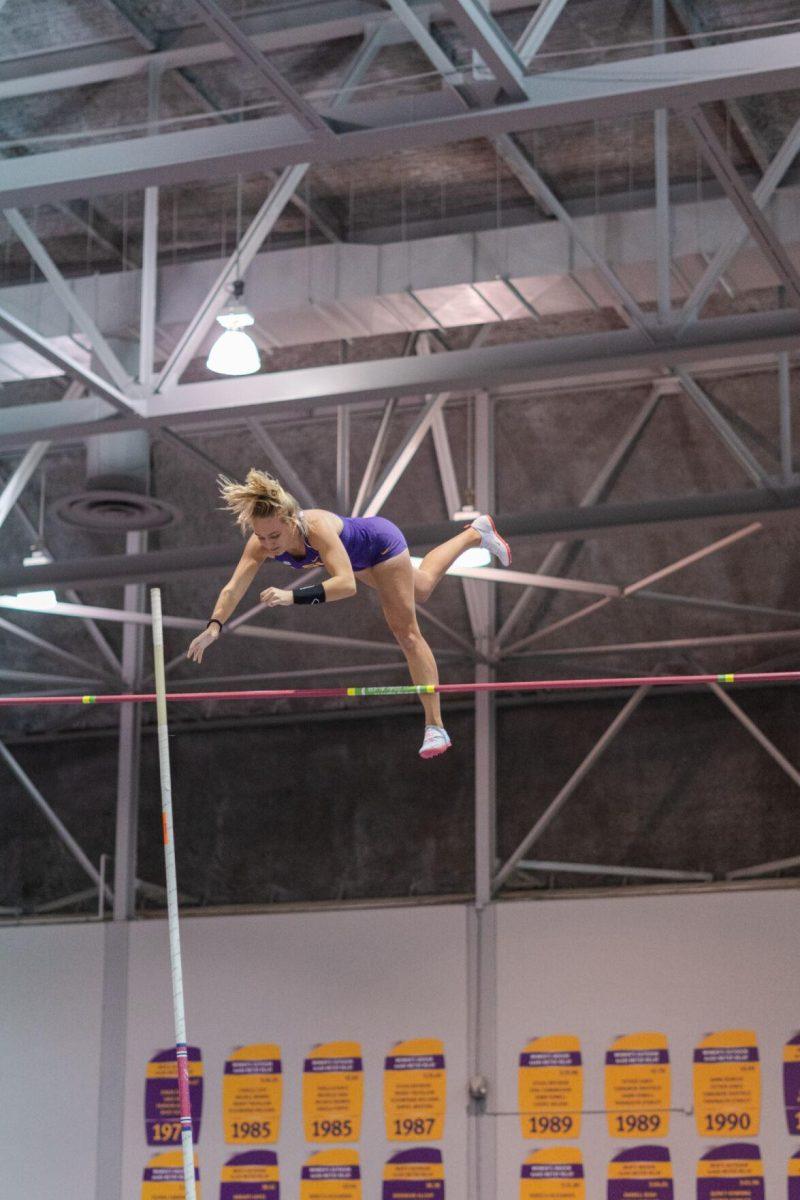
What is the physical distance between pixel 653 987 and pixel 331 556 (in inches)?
327

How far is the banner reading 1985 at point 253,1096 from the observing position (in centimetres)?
1627

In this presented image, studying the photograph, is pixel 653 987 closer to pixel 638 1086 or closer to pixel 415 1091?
pixel 638 1086

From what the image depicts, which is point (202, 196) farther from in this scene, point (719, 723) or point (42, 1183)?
point (42, 1183)

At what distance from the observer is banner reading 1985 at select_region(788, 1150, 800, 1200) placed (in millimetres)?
14383

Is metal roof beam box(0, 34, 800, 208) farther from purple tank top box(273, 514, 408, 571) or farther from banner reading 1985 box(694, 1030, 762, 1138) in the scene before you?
banner reading 1985 box(694, 1030, 762, 1138)

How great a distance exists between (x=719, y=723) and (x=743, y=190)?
788 centimetres

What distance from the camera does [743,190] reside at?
970 cm

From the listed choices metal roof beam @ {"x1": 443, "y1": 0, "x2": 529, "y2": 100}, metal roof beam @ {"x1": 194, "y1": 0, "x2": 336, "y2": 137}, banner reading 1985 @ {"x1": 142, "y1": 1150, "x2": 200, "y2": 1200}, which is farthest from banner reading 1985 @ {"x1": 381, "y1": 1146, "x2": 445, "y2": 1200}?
metal roof beam @ {"x1": 443, "y1": 0, "x2": 529, "y2": 100}

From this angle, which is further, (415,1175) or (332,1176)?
(332,1176)

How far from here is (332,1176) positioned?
16.0 meters

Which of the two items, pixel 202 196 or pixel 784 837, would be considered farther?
pixel 784 837

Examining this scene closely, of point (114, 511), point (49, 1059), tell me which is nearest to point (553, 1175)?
point (49, 1059)

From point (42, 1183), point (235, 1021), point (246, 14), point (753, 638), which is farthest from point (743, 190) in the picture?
point (42, 1183)

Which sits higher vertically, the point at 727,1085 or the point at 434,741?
the point at 434,741
